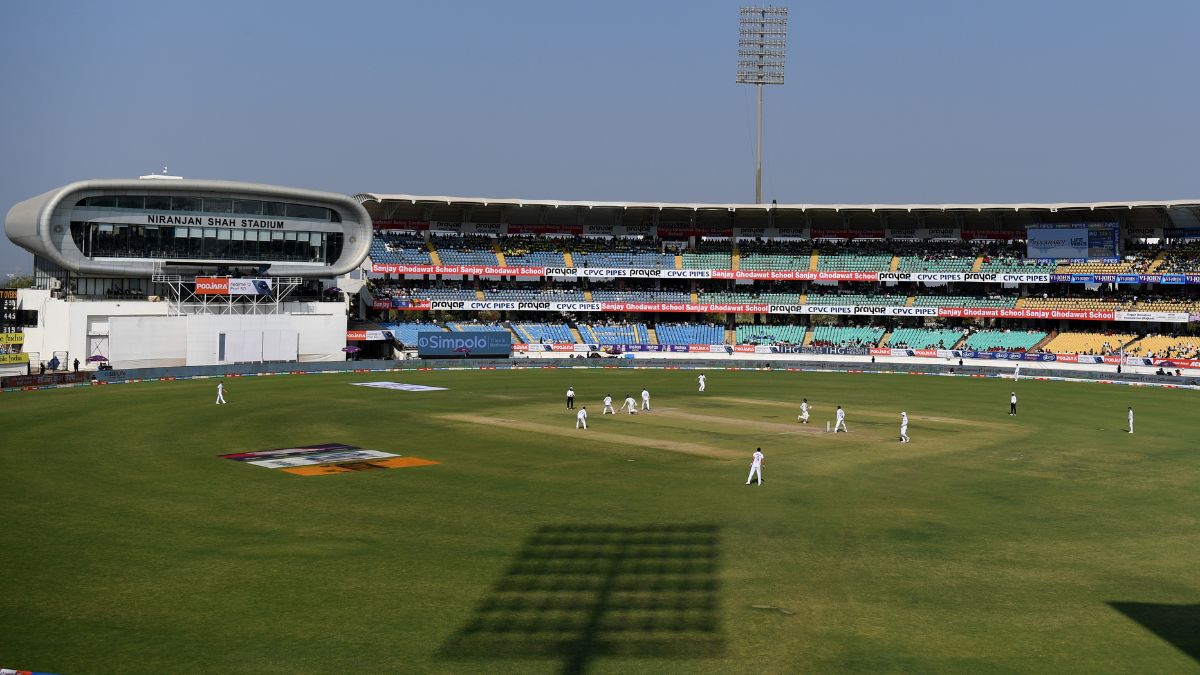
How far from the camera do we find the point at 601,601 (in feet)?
56.9

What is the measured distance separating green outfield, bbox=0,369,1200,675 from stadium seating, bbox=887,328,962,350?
43159mm

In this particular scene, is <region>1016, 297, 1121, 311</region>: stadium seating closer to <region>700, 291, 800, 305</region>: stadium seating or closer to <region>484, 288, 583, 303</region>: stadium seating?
<region>700, 291, 800, 305</region>: stadium seating

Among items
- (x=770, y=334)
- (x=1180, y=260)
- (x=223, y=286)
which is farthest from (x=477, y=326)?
(x=1180, y=260)

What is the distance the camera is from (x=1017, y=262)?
87.3m

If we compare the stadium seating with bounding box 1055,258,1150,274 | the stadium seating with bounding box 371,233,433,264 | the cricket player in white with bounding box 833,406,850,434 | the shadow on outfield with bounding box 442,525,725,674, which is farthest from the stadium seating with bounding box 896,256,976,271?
the shadow on outfield with bounding box 442,525,725,674

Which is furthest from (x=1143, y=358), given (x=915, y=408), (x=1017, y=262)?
(x=915, y=408)

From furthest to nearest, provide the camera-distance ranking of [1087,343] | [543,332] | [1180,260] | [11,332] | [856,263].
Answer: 1. [856,263]
2. [543,332]
3. [1180,260]
4. [1087,343]
5. [11,332]

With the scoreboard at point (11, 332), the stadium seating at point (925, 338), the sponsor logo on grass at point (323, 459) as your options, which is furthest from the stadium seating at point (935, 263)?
the scoreboard at point (11, 332)

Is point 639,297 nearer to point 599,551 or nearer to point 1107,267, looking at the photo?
point 1107,267

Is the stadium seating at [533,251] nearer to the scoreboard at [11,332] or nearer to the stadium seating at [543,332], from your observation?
the stadium seating at [543,332]

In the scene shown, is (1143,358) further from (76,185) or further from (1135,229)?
(76,185)

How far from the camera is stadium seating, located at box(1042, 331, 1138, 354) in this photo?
257 feet

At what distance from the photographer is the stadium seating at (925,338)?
83562 millimetres

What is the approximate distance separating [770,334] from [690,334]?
7002 mm
